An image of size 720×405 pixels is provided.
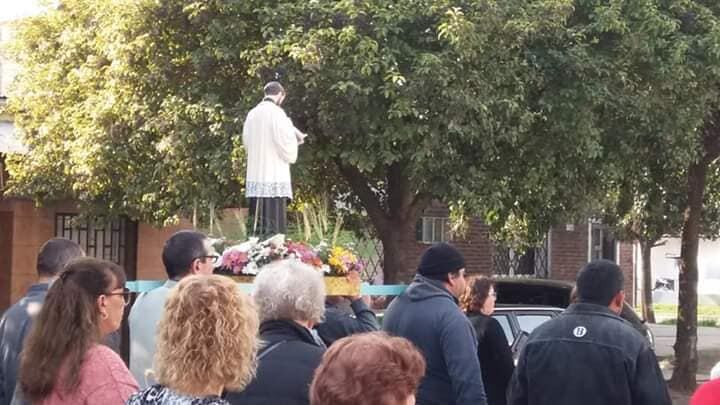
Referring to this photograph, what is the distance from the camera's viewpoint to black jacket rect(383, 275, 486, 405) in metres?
5.84

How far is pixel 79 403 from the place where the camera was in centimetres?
413

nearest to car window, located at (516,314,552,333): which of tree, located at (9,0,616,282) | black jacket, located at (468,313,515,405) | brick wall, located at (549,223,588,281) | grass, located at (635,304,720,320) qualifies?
tree, located at (9,0,616,282)

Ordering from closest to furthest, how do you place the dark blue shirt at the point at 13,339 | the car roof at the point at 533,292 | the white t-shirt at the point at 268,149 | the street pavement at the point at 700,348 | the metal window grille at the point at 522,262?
the dark blue shirt at the point at 13,339 → the white t-shirt at the point at 268,149 → the car roof at the point at 533,292 → the street pavement at the point at 700,348 → the metal window grille at the point at 522,262

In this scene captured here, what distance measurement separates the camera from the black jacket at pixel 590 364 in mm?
5688

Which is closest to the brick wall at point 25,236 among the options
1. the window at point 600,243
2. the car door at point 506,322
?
the car door at point 506,322

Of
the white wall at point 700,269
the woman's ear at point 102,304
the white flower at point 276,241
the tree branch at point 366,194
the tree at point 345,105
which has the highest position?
the tree at point 345,105

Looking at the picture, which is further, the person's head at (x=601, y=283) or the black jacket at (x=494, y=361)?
the black jacket at (x=494, y=361)

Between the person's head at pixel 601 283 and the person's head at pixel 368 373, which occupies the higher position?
the person's head at pixel 601 283

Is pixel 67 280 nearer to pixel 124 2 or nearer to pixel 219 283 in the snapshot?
pixel 219 283

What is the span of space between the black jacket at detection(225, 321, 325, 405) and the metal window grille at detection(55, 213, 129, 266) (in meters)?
15.0

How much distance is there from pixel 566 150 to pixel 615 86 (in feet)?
3.26

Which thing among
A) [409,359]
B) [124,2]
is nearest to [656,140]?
[124,2]

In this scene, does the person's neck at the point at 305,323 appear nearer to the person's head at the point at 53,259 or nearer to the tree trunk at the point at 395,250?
the person's head at the point at 53,259

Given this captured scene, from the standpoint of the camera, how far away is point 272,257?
27.0ft
